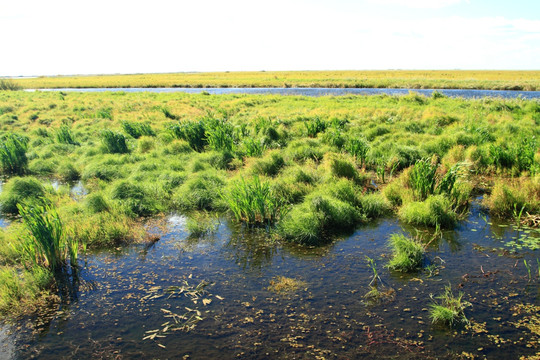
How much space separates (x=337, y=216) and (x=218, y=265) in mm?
3093

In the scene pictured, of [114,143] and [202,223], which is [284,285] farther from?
[114,143]

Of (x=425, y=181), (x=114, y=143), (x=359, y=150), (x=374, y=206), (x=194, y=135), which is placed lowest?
(x=374, y=206)

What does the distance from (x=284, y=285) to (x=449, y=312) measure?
256 cm

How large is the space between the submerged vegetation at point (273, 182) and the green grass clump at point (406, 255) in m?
0.03

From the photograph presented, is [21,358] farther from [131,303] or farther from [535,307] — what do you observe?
[535,307]

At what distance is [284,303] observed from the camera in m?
5.66

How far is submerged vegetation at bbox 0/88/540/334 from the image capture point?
22.6 ft

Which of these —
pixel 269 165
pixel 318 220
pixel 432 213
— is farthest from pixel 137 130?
pixel 432 213

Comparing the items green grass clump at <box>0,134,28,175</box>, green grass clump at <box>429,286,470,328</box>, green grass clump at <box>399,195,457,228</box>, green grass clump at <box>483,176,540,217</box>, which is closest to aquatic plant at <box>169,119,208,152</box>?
green grass clump at <box>0,134,28,175</box>

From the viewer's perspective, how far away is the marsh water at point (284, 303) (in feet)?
15.6

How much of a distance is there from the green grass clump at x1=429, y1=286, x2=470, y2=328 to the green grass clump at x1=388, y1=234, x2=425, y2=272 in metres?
1.02

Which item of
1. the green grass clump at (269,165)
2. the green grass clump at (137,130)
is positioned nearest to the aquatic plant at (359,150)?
the green grass clump at (269,165)

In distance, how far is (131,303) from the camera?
577 cm

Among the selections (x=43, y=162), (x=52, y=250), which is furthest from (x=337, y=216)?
(x=43, y=162)
